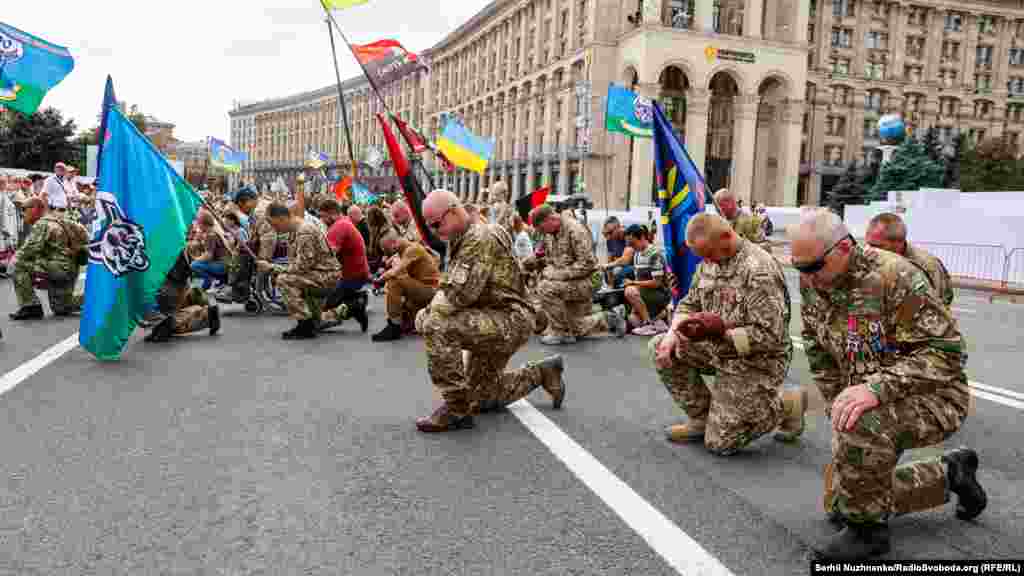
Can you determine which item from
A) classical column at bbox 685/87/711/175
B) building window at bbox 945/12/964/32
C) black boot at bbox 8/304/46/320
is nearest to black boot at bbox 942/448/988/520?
black boot at bbox 8/304/46/320

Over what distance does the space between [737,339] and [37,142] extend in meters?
46.8

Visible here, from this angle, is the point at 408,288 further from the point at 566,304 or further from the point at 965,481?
the point at 965,481

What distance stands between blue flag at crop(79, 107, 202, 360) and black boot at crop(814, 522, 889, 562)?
6740 millimetres

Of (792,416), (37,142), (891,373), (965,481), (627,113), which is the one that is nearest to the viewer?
(891,373)

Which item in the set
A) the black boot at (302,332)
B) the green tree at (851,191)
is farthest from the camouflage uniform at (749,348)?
the green tree at (851,191)

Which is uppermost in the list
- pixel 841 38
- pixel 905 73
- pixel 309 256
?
pixel 841 38

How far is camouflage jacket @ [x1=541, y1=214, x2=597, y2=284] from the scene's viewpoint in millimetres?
10047

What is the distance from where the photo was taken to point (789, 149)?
65.7m

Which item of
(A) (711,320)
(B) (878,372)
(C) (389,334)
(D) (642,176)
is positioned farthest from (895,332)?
(D) (642,176)

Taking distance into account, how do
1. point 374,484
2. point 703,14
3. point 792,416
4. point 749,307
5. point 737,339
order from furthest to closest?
point 703,14
point 792,416
point 749,307
point 737,339
point 374,484

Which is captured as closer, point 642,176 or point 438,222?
point 438,222

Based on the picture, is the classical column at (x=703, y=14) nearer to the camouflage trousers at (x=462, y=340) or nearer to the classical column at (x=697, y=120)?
the classical column at (x=697, y=120)

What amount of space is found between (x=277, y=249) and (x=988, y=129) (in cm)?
9363

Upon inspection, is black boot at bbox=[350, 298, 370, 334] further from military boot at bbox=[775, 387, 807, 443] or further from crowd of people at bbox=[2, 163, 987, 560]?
military boot at bbox=[775, 387, 807, 443]
